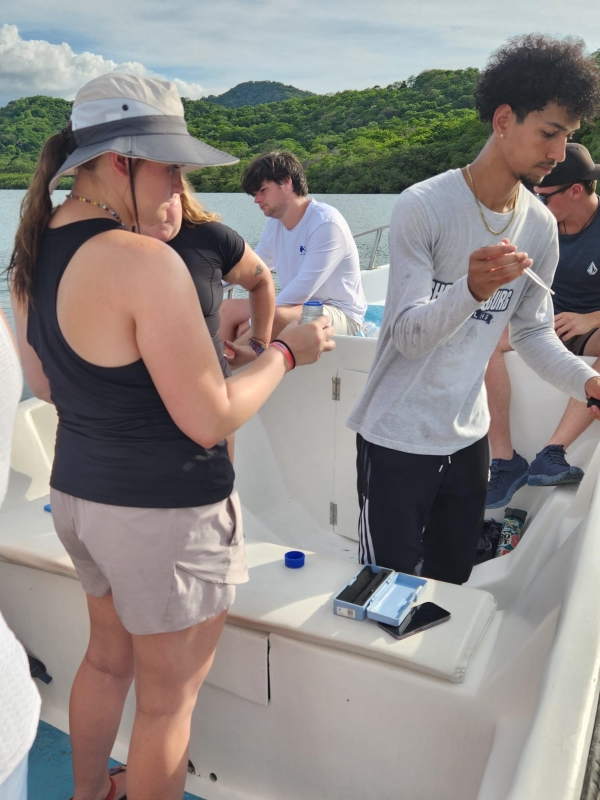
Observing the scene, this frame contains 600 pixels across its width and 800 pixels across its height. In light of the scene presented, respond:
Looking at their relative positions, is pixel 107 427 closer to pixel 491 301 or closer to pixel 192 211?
pixel 192 211

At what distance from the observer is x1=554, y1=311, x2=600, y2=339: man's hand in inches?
96.7

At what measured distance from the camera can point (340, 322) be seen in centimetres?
279

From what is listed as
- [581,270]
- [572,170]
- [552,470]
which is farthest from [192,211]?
[581,270]

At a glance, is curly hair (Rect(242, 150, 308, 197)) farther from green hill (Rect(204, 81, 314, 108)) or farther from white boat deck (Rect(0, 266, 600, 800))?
green hill (Rect(204, 81, 314, 108))

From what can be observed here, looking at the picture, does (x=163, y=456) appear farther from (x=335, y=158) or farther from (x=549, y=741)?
(x=335, y=158)

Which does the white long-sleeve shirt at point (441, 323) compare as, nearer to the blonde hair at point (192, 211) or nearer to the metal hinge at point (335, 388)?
the blonde hair at point (192, 211)

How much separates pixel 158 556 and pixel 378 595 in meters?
0.50

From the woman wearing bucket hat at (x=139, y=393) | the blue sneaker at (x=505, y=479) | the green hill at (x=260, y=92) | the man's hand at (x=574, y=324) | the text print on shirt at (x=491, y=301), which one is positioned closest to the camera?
the woman wearing bucket hat at (x=139, y=393)

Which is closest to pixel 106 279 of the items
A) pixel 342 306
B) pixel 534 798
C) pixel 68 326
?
pixel 68 326

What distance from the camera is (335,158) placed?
22.2 m

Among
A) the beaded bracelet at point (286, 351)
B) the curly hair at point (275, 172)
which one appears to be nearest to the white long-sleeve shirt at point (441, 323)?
the beaded bracelet at point (286, 351)

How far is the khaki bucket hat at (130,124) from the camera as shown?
0.91m

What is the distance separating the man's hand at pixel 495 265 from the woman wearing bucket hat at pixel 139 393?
1.19 feet

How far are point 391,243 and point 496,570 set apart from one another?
3.62 ft
